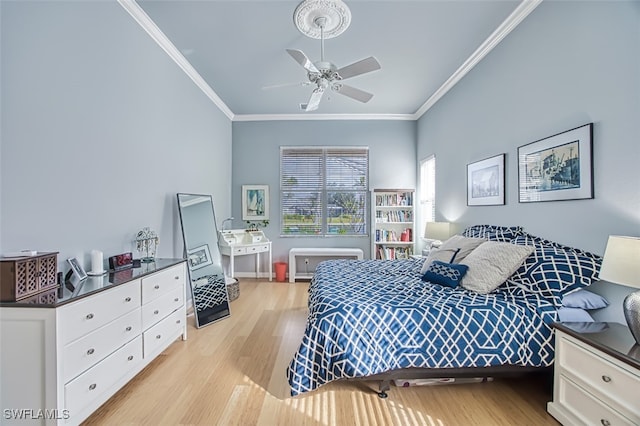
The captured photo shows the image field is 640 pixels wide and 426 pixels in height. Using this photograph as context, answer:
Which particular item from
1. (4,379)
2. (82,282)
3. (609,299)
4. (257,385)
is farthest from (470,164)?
(4,379)

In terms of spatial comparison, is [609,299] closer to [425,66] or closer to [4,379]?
[425,66]

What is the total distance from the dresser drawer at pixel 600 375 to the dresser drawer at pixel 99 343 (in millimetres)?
2756

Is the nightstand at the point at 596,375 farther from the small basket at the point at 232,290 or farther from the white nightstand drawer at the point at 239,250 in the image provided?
the white nightstand drawer at the point at 239,250

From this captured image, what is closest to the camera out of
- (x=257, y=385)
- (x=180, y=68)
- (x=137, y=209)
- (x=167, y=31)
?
(x=257, y=385)

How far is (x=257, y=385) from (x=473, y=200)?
3047 mm

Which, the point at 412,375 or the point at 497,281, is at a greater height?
the point at 497,281

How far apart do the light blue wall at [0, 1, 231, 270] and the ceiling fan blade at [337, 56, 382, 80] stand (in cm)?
192

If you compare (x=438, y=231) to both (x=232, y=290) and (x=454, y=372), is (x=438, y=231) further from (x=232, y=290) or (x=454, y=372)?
(x=232, y=290)

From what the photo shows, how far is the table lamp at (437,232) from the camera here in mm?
3914

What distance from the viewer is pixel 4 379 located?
4.66 ft

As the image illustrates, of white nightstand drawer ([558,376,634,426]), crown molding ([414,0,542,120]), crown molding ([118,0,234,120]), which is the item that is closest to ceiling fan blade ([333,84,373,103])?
crown molding ([414,0,542,120])

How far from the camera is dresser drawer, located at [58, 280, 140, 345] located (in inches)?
58.9

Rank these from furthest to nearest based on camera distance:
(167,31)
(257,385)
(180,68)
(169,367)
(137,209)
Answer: (180,68), (167,31), (137,209), (169,367), (257,385)

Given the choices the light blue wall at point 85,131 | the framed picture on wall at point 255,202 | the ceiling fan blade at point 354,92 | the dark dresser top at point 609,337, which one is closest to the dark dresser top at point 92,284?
the light blue wall at point 85,131
